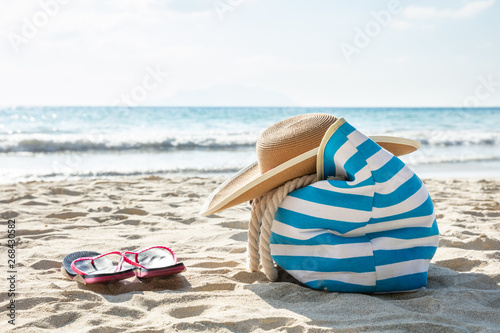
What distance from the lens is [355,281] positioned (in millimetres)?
2115

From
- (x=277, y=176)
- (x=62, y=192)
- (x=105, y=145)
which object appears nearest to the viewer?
(x=277, y=176)

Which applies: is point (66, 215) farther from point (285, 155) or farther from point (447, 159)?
point (447, 159)

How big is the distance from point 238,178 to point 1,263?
1514mm

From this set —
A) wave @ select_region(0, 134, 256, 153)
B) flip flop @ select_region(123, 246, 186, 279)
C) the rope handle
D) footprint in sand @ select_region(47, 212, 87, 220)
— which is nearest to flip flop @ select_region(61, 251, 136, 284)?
flip flop @ select_region(123, 246, 186, 279)

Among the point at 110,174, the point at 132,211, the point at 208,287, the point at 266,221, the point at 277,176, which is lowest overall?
the point at 208,287

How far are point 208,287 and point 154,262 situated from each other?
1.34 feet

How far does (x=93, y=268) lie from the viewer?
2.50m

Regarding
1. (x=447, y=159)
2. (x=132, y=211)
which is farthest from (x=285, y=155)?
(x=447, y=159)

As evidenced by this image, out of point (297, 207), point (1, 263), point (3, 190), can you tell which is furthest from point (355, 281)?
point (3, 190)

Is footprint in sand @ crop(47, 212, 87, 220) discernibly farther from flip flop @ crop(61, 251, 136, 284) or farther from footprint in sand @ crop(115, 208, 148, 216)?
flip flop @ crop(61, 251, 136, 284)

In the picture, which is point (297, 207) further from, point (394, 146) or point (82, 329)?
point (82, 329)

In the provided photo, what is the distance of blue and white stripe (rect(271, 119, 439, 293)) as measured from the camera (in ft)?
6.72

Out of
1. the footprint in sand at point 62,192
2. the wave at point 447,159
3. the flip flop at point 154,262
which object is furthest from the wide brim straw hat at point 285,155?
the wave at point 447,159

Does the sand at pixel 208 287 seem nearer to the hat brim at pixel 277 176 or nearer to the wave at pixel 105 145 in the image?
the hat brim at pixel 277 176
